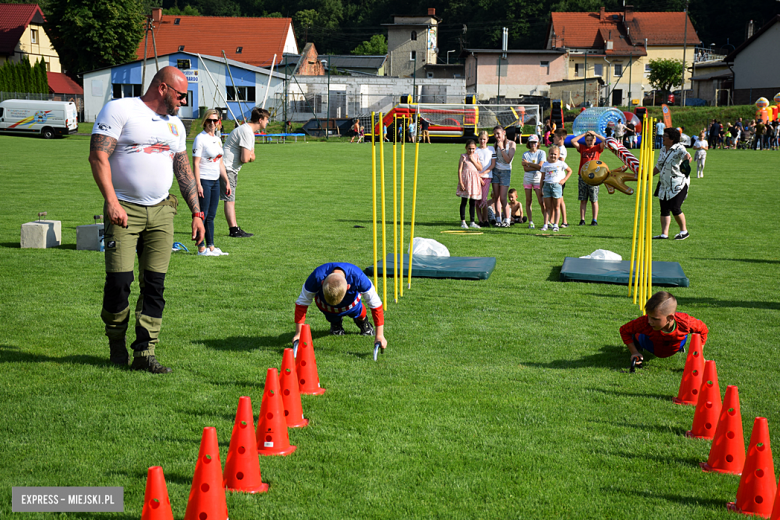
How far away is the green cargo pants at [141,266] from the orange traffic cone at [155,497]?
253cm

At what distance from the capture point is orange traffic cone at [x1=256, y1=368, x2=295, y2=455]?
4.24 meters

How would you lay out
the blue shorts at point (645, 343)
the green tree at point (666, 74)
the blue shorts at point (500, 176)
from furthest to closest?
the green tree at point (666, 74)
the blue shorts at point (500, 176)
the blue shorts at point (645, 343)

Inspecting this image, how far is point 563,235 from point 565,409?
8725 mm

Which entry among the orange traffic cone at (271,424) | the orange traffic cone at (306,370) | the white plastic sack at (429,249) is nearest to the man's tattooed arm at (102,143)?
the orange traffic cone at (306,370)

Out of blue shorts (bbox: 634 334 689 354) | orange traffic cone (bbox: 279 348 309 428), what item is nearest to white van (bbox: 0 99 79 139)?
orange traffic cone (bbox: 279 348 309 428)

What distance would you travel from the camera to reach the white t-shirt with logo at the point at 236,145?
11.4 m

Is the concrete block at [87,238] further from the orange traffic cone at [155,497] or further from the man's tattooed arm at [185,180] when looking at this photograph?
the orange traffic cone at [155,497]

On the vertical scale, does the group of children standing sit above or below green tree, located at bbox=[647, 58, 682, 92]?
below

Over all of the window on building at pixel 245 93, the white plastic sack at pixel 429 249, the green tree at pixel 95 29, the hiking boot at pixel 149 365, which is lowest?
the hiking boot at pixel 149 365

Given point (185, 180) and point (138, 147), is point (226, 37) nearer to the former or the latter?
point (185, 180)

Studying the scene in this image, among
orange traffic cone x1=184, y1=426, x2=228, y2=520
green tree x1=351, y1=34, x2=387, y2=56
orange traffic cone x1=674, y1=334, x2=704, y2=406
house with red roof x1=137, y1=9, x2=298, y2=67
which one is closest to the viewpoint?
orange traffic cone x1=184, y1=426, x2=228, y2=520

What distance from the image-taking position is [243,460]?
12.5 feet

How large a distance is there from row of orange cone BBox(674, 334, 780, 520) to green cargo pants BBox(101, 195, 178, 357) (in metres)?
3.99

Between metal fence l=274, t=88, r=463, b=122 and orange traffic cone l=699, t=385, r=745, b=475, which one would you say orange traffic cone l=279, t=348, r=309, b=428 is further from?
metal fence l=274, t=88, r=463, b=122
